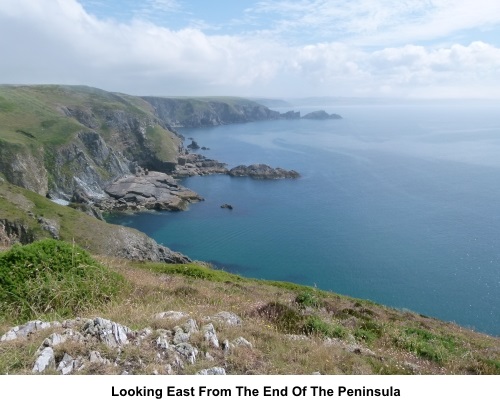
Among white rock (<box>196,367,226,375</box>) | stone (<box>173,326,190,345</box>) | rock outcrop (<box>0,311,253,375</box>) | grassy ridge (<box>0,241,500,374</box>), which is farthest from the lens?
stone (<box>173,326,190,345</box>)

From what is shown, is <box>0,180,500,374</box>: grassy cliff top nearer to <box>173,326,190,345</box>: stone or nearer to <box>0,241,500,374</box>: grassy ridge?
<box>0,241,500,374</box>: grassy ridge

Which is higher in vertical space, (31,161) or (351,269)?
(31,161)

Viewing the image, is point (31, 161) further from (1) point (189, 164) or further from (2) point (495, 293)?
(2) point (495, 293)

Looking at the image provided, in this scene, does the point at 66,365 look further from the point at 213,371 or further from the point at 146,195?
the point at 146,195

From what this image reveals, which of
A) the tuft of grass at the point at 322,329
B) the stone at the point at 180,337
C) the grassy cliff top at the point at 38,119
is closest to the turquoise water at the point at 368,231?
the grassy cliff top at the point at 38,119

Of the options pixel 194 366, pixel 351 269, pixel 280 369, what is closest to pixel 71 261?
pixel 194 366

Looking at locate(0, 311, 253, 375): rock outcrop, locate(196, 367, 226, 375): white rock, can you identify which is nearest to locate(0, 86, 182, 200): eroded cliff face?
locate(0, 311, 253, 375): rock outcrop
